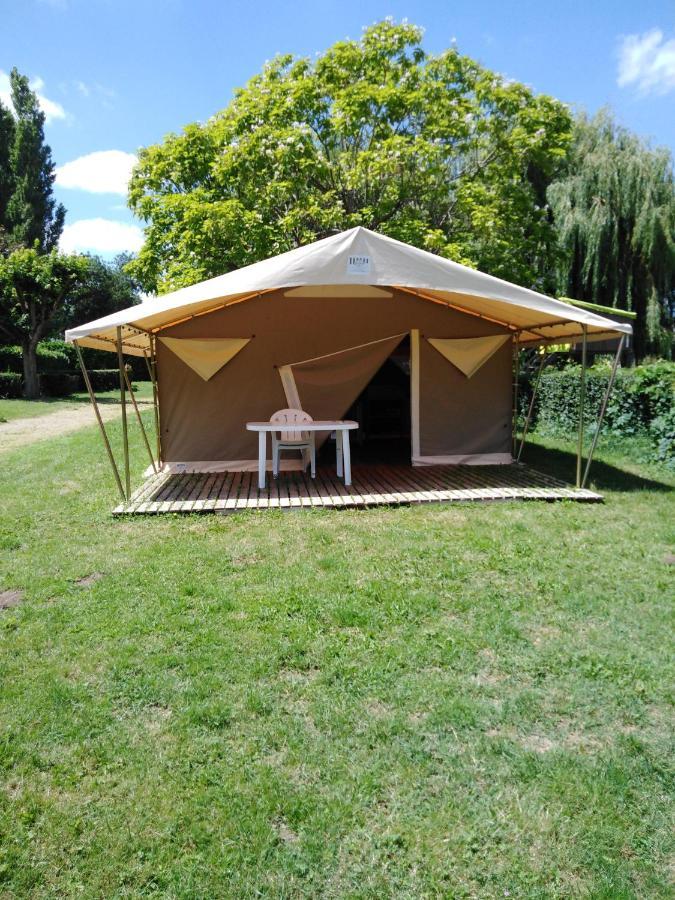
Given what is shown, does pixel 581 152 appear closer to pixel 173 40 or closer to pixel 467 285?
pixel 173 40

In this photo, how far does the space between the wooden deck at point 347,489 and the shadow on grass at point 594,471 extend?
294 millimetres

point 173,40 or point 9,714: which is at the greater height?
point 173,40

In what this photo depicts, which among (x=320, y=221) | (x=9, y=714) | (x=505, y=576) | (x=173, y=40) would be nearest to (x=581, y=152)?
(x=320, y=221)

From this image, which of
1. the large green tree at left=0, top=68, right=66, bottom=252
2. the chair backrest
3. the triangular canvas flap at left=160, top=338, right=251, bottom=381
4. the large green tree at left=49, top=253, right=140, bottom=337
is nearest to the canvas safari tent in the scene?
the triangular canvas flap at left=160, top=338, right=251, bottom=381

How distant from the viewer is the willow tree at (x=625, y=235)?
12.3 m

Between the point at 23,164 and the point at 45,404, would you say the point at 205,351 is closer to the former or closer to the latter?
the point at 45,404

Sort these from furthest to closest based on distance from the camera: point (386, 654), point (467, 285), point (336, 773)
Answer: point (467, 285)
point (386, 654)
point (336, 773)

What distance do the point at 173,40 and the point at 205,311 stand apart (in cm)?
500

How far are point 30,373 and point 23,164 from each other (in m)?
14.8

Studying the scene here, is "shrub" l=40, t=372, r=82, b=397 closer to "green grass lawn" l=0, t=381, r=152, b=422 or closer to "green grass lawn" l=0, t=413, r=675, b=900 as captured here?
"green grass lawn" l=0, t=381, r=152, b=422

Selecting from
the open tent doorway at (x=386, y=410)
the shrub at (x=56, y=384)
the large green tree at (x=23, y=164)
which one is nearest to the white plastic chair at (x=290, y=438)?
the open tent doorway at (x=386, y=410)

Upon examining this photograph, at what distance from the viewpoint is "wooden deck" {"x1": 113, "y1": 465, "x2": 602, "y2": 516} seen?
17.5 feet

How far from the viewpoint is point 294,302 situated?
6.72 metres

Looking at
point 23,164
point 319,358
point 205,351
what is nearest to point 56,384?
point 23,164
